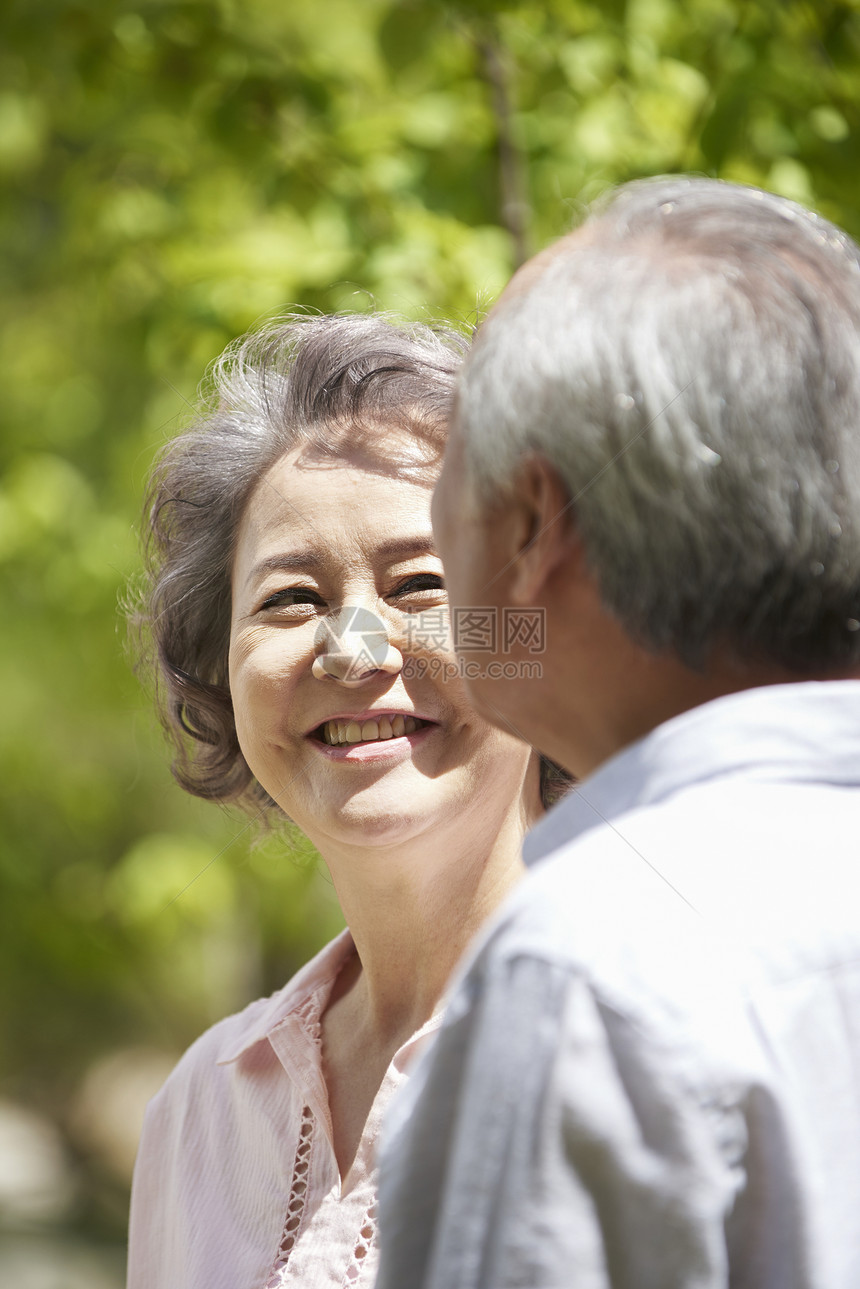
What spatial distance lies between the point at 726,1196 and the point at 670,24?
9.39 feet

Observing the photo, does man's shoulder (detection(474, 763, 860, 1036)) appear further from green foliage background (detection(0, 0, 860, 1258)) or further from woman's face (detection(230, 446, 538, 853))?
green foliage background (detection(0, 0, 860, 1258))

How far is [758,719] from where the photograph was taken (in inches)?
35.5

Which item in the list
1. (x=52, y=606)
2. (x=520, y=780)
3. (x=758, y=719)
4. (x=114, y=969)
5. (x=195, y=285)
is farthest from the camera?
(x=114, y=969)

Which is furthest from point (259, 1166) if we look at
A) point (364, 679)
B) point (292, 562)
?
point (292, 562)

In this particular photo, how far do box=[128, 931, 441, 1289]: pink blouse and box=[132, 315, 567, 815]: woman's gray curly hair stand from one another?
1.56 feet

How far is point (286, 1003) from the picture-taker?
1.89 metres

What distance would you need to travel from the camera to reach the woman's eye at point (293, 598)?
1.72 metres

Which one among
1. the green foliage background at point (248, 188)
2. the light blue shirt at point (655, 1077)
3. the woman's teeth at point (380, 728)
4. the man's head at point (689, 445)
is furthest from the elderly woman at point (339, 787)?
the light blue shirt at point (655, 1077)

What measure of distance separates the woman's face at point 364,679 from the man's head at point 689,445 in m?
0.64

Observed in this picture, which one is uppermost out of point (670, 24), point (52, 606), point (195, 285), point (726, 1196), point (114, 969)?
point (670, 24)

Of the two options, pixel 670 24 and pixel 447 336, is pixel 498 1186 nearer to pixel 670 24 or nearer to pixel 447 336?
pixel 447 336

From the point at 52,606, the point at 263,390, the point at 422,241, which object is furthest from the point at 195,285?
the point at 52,606

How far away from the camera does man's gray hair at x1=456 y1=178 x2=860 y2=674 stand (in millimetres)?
918

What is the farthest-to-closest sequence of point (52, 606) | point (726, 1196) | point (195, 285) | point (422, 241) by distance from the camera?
point (52, 606) < point (195, 285) < point (422, 241) < point (726, 1196)
